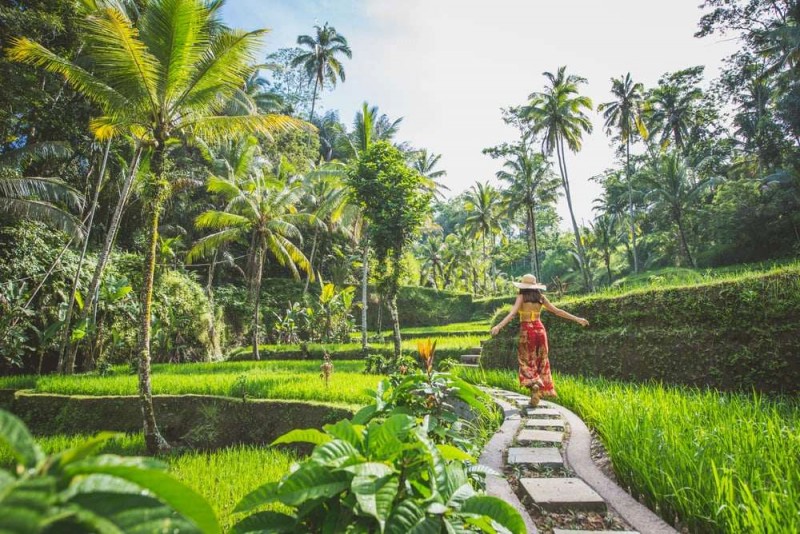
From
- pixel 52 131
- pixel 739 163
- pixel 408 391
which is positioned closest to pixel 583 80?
pixel 739 163

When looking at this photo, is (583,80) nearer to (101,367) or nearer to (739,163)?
(739,163)

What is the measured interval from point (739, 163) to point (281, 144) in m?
32.5

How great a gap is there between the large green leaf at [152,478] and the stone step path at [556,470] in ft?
6.99

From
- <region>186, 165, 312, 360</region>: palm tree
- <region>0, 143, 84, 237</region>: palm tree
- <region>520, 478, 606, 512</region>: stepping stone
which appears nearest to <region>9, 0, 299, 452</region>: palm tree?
<region>0, 143, 84, 237</region>: palm tree

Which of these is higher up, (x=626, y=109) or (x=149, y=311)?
(x=626, y=109)

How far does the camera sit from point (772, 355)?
5.73m

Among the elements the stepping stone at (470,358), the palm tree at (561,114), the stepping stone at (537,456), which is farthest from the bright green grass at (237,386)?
the palm tree at (561,114)

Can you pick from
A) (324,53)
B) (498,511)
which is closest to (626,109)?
(324,53)

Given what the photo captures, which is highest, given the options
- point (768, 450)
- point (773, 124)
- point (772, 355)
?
point (773, 124)

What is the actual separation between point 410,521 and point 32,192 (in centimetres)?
1514

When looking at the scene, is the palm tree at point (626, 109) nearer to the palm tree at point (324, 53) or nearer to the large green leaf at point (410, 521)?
the palm tree at point (324, 53)

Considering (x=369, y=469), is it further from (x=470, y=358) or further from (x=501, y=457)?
(x=470, y=358)

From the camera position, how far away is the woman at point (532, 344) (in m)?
5.38

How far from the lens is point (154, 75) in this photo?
706 cm
